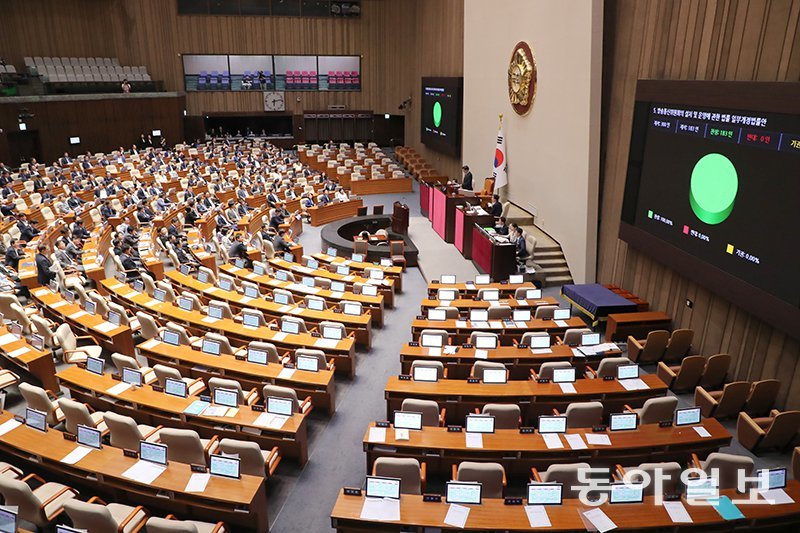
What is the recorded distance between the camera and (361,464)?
7.12 m

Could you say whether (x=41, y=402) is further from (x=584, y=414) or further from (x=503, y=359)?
(x=584, y=414)

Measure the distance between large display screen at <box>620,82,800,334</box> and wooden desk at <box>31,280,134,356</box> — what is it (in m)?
9.35

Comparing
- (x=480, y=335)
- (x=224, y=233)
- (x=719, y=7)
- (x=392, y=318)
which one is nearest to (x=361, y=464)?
(x=480, y=335)

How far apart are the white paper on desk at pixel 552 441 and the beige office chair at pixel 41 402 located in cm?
587

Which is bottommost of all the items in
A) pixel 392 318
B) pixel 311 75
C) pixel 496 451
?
pixel 392 318

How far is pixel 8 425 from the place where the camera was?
6594 mm

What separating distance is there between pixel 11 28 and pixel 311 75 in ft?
48.6

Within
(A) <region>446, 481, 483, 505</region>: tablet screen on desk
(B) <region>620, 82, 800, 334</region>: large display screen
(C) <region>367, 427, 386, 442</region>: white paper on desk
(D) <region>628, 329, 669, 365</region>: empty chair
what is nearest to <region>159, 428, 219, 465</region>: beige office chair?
(C) <region>367, 427, 386, 442</region>: white paper on desk

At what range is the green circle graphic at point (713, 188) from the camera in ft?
28.5

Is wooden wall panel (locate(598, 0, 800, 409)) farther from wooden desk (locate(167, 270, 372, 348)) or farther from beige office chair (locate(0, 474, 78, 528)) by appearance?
beige office chair (locate(0, 474, 78, 528))

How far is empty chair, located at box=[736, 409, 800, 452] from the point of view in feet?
23.6

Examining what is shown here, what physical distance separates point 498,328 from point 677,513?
16.1ft

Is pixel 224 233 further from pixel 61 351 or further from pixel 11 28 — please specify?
pixel 11 28

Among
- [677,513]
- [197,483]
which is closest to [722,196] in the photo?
[677,513]
